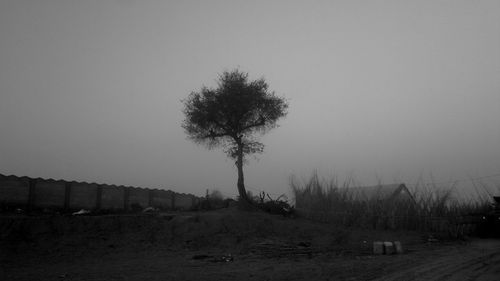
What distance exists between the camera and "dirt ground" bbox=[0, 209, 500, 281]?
8.55m

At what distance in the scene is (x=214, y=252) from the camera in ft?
40.8

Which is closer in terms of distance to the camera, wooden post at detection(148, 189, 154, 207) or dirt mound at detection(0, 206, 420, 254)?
dirt mound at detection(0, 206, 420, 254)

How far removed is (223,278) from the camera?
799 centimetres

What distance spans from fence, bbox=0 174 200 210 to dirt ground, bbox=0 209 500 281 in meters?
4.49

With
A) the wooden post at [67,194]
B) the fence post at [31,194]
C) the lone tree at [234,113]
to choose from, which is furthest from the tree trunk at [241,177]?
the fence post at [31,194]

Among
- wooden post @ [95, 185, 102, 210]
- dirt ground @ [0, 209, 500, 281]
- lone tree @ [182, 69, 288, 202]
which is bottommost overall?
dirt ground @ [0, 209, 500, 281]

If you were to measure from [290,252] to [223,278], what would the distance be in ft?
13.6

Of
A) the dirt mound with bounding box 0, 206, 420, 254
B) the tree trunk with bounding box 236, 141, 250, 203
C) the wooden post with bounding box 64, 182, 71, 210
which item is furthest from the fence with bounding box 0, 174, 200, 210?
the tree trunk with bounding box 236, 141, 250, 203

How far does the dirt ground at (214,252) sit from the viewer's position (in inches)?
337

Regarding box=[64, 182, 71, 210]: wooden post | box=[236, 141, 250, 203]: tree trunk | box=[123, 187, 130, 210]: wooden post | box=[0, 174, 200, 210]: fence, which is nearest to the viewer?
box=[0, 174, 200, 210]: fence

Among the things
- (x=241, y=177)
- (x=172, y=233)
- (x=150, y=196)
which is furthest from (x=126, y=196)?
(x=172, y=233)

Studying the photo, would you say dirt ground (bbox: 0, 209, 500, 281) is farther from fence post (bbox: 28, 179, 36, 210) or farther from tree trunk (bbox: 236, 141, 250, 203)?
fence post (bbox: 28, 179, 36, 210)

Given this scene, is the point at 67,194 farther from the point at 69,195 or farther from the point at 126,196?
the point at 126,196

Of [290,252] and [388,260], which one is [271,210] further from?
[388,260]
